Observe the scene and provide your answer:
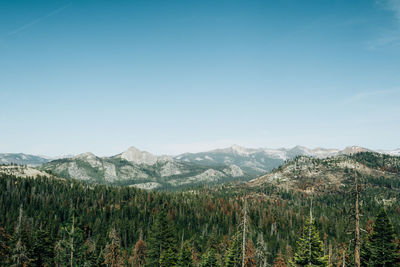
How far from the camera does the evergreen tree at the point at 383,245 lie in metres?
43.4

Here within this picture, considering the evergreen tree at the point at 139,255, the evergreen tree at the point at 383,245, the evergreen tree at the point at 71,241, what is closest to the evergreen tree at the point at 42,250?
the evergreen tree at the point at 71,241

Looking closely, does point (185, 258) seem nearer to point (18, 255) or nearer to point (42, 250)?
point (18, 255)

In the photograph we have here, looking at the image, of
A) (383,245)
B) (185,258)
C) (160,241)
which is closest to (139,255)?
(160,241)

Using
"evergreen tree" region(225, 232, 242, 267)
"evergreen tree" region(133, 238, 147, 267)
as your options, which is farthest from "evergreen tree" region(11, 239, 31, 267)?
"evergreen tree" region(133, 238, 147, 267)

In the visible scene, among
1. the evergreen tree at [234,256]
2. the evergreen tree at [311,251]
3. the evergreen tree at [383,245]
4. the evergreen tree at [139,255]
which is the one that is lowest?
the evergreen tree at [139,255]

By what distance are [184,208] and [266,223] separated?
61.3 metres

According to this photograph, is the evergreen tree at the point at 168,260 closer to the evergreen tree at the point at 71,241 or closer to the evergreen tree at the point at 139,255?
the evergreen tree at the point at 71,241

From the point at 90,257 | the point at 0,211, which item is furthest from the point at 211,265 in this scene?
the point at 0,211

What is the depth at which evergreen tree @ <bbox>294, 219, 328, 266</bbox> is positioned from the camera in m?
32.0

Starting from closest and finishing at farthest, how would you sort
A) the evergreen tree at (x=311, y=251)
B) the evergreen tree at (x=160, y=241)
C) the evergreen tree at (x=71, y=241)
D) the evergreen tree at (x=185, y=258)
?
1. the evergreen tree at (x=311, y=251)
2. the evergreen tree at (x=71, y=241)
3. the evergreen tree at (x=185, y=258)
4. the evergreen tree at (x=160, y=241)

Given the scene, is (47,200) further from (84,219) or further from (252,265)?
(252,265)

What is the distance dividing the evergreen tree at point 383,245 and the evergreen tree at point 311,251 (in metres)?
19.6

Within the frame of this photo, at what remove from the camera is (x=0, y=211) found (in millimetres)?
159625

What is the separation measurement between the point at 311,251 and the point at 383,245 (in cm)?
2220
